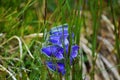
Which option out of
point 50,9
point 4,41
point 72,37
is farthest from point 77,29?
point 50,9

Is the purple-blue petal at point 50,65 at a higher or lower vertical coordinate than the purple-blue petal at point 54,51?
lower

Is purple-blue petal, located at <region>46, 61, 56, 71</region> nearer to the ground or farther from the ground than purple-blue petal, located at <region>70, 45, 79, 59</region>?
nearer to the ground

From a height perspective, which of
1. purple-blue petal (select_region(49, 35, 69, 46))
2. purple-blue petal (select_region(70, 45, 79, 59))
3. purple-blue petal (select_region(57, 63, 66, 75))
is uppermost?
purple-blue petal (select_region(49, 35, 69, 46))

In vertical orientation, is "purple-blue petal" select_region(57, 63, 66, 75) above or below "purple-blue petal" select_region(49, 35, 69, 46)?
below

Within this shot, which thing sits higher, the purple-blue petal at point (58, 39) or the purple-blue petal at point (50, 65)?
the purple-blue petal at point (58, 39)

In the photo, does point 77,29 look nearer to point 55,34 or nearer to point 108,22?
point 55,34

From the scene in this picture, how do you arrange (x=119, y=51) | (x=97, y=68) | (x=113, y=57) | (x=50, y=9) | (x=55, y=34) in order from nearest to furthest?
(x=55, y=34)
(x=119, y=51)
(x=97, y=68)
(x=113, y=57)
(x=50, y=9)

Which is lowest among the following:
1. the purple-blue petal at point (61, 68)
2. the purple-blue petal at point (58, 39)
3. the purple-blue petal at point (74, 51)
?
the purple-blue petal at point (61, 68)

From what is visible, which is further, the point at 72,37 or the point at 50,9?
the point at 50,9

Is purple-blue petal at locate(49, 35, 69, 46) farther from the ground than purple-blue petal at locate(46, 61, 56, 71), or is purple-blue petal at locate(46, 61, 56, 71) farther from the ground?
purple-blue petal at locate(49, 35, 69, 46)

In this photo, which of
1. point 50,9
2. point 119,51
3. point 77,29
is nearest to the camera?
point 77,29

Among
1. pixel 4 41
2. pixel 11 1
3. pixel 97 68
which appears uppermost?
pixel 11 1
